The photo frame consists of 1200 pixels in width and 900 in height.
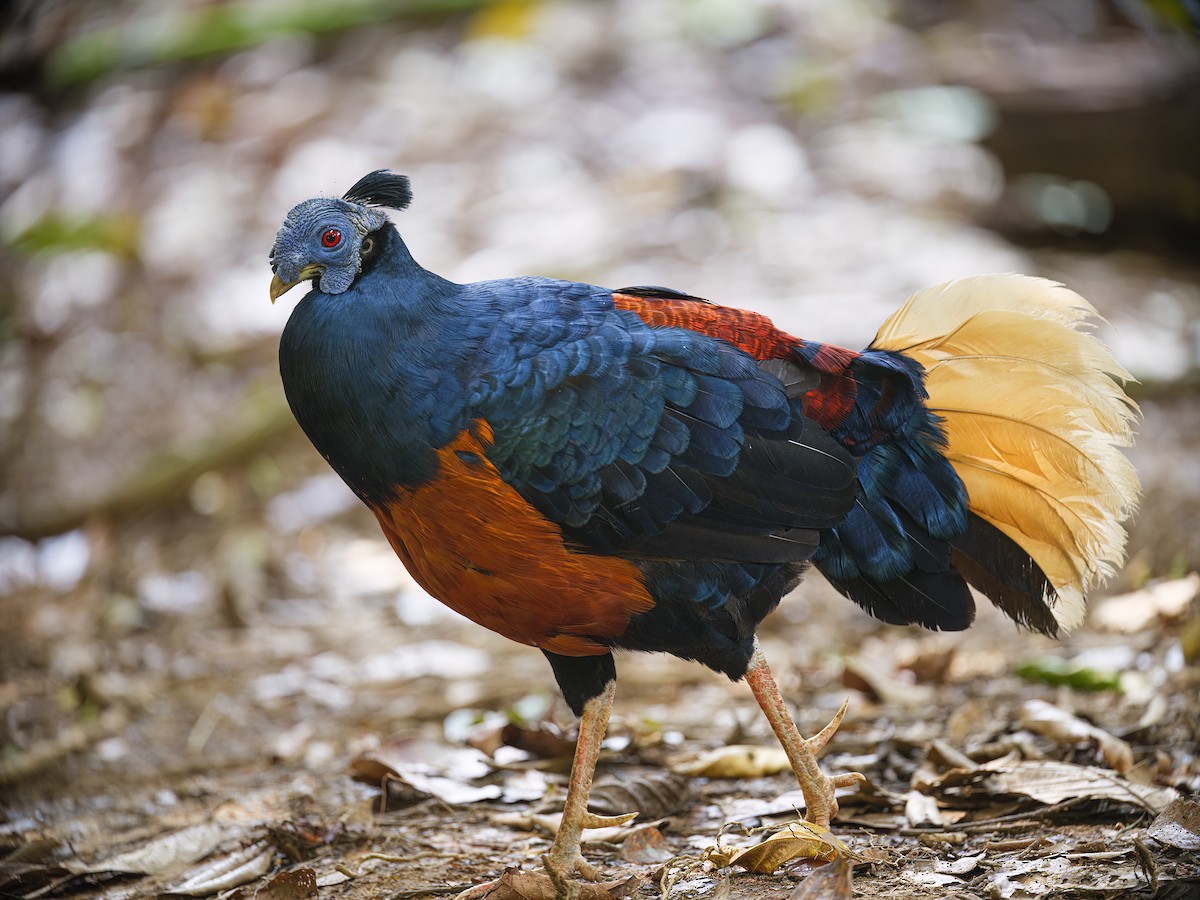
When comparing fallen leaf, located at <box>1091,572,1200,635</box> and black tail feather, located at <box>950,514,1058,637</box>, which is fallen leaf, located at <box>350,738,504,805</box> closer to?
black tail feather, located at <box>950,514,1058,637</box>

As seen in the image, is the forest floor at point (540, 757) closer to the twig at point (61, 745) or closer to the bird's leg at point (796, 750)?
the twig at point (61, 745)

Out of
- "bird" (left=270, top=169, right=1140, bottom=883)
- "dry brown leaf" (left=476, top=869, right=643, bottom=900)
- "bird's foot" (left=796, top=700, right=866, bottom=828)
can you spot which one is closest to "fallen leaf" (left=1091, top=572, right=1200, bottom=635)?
"bird" (left=270, top=169, right=1140, bottom=883)

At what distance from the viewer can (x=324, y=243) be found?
315cm

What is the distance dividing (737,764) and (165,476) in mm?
4360

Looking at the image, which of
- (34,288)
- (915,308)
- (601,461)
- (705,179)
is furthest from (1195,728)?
(34,288)

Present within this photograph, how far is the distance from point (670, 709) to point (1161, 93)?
661 centimetres

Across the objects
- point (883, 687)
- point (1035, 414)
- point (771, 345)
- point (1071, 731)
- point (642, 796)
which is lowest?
point (883, 687)

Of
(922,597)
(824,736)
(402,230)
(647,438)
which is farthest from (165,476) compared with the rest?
(922,597)

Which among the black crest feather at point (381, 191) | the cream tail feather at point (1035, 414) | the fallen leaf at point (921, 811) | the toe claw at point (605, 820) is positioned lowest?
the fallen leaf at point (921, 811)

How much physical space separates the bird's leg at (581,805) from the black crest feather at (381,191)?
1576 mm

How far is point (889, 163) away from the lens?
945 cm

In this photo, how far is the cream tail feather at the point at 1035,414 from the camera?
3.43 meters

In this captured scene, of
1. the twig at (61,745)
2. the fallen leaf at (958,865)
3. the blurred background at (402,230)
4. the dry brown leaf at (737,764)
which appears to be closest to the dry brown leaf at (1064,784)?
the fallen leaf at (958,865)

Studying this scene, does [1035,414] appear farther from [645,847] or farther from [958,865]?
[645,847]
